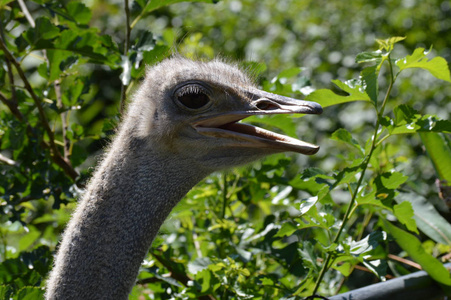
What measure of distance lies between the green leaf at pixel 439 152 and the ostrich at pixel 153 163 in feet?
3.23

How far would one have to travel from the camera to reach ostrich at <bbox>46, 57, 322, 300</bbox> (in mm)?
1820

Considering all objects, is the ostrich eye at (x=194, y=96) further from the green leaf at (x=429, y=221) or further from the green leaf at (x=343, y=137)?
the green leaf at (x=429, y=221)

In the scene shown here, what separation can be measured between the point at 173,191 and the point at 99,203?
0.22 metres

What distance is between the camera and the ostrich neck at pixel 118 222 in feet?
5.96

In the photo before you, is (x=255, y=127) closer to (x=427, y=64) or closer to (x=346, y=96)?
(x=346, y=96)

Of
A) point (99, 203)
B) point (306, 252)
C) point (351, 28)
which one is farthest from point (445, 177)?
point (351, 28)

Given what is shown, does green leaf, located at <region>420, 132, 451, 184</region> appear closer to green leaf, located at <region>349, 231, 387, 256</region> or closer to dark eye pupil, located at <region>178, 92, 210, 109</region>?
green leaf, located at <region>349, 231, 387, 256</region>

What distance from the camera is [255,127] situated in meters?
1.90

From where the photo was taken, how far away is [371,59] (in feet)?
6.15

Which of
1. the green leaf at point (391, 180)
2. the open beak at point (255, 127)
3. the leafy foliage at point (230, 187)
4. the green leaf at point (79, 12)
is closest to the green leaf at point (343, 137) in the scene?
the leafy foliage at point (230, 187)

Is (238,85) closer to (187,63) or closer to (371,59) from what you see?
(187,63)

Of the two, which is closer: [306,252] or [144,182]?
[144,182]

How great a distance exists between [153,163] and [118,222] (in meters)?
0.20

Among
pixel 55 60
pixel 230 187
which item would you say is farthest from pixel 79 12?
pixel 230 187
